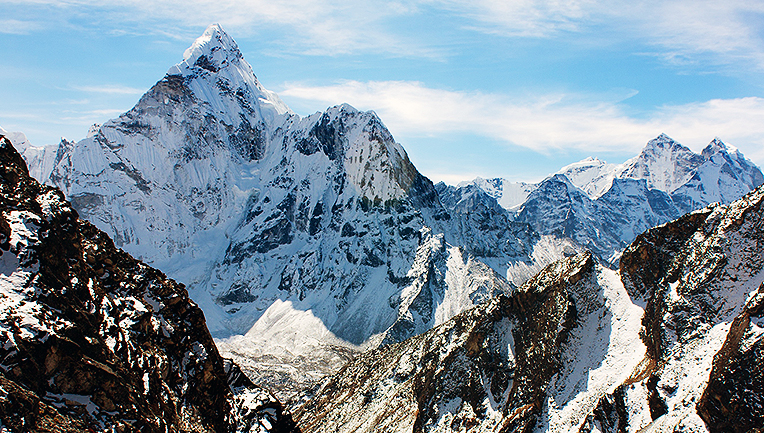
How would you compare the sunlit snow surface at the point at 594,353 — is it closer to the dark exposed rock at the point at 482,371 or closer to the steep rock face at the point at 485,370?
the steep rock face at the point at 485,370

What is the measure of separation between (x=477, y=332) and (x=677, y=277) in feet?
117

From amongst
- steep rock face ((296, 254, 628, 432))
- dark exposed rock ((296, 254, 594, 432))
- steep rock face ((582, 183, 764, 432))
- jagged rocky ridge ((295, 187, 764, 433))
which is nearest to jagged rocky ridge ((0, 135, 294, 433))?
steep rock face ((582, 183, 764, 432))

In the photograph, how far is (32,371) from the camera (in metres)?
25.2

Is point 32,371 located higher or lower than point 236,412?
higher

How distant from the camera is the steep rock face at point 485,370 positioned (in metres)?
74.1

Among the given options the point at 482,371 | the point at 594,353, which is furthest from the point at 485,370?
the point at 594,353

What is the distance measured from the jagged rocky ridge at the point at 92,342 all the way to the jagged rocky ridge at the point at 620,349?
40.1 m

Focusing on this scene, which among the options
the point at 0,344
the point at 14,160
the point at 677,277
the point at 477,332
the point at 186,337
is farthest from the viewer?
the point at 477,332

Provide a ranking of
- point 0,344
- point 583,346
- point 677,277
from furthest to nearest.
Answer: point 583,346 → point 677,277 → point 0,344

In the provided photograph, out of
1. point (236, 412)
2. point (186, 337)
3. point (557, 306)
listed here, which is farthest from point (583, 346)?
point (186, 337)

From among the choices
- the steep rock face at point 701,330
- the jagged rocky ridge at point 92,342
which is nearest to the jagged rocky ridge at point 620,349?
the steep rock face at point 701,330

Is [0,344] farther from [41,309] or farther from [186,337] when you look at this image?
[186,337]

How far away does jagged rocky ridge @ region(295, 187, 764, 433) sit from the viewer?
4794 centimetres

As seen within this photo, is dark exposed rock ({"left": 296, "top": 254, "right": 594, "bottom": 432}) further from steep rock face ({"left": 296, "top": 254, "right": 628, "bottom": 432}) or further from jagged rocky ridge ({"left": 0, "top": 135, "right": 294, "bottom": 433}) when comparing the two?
jagged rocky ridge ({"left": 0, "top": 135, "right": 294, "bottom": 433})
